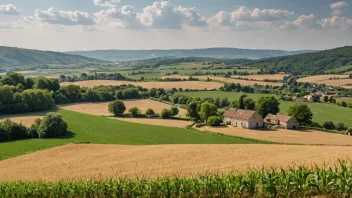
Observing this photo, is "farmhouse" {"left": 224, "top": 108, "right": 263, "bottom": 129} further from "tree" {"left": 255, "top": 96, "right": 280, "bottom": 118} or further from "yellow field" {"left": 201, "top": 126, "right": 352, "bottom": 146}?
"tree" {"left": 255, "top": 96, "right": 280, "bottom": 118}

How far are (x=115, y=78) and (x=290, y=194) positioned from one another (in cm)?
18100

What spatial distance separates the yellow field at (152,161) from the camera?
31234mm

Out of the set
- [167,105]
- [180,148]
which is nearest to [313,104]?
[167,105]

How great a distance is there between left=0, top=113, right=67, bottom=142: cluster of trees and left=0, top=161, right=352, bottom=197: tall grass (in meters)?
38.5

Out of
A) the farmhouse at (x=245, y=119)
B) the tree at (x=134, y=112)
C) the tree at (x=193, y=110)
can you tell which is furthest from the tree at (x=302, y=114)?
the tree at (x=134, y=112)

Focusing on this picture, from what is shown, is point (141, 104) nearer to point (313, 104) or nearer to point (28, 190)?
point (313, 104)

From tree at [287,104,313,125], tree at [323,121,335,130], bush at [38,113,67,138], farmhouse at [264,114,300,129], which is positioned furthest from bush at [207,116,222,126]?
bush at [38,113,67,138]

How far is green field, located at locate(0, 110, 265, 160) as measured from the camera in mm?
51125

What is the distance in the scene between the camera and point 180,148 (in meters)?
44.3

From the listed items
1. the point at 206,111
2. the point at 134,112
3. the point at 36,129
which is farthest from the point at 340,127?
the point at 36,129

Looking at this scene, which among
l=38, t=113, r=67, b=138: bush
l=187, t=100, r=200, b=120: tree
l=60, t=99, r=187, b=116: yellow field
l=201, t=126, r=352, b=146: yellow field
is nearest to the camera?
l=201, t=126, r=352, b=146: yellow field

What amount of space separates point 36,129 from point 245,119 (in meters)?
41.2

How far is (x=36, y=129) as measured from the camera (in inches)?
2382

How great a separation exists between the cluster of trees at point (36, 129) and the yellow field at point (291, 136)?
27869 mm
